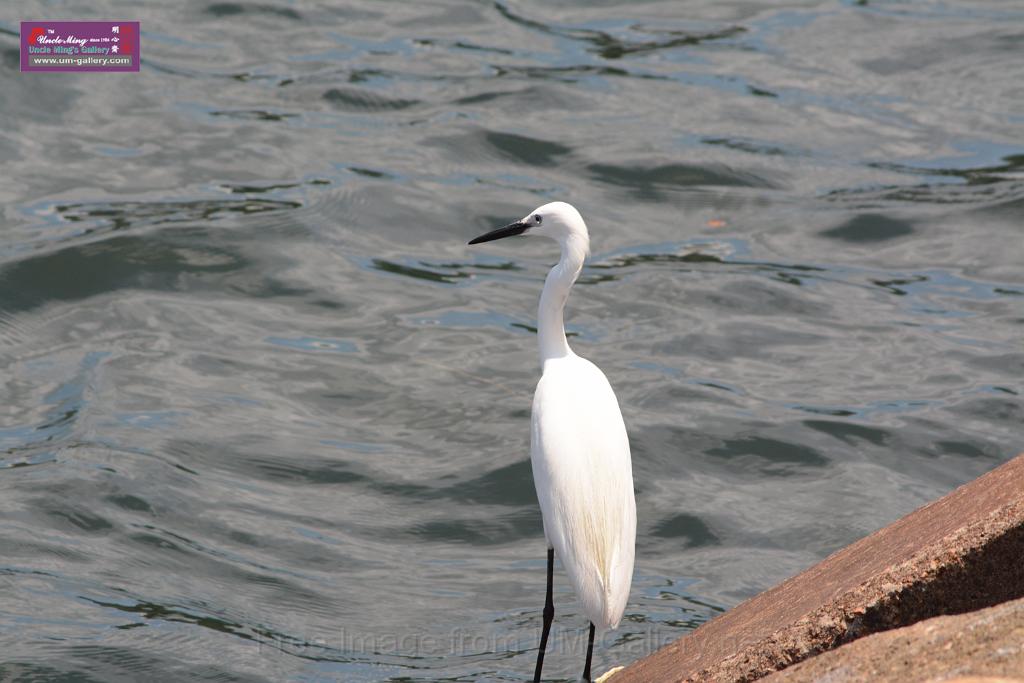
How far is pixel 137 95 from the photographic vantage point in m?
12.4

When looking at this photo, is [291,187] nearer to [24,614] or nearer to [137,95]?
[137,95]

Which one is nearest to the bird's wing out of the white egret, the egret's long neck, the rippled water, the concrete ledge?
the white egret

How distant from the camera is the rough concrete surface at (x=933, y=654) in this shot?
277 cm

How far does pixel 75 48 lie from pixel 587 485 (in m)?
9.84

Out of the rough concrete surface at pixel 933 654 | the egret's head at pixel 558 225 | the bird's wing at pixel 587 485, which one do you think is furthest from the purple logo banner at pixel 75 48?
the rough concrete surface at pixel 933 654

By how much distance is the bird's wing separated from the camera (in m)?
4.40

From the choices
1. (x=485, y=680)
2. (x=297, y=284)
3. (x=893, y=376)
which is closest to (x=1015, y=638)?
(x=485, y=680)

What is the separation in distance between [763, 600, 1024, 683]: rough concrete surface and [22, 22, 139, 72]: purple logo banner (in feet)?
36.7

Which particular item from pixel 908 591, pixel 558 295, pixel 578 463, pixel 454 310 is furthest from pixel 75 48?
pixel 908 591

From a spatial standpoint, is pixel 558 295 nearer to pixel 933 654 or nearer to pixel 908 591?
pixel 908 591

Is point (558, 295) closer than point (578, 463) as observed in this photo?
No

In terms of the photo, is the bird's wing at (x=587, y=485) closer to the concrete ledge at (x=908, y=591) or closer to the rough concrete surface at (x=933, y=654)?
the concrete ledge at (x=908, y=591)

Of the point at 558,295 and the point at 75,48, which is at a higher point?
the point at 558,295

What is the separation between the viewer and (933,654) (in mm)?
2910
